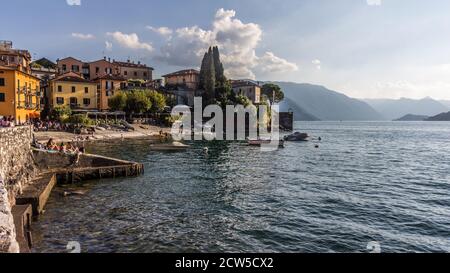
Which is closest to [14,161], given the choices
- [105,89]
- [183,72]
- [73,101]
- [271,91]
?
[73,101]

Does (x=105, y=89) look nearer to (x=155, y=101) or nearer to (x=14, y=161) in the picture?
(x=155, y=101)

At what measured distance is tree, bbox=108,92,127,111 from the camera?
91125mm

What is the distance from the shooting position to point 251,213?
23672 millimetres

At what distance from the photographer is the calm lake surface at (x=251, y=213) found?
1827cm

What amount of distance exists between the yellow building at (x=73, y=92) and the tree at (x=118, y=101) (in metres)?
6.48

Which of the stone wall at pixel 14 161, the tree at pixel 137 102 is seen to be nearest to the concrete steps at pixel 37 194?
the stone wall at pixel 14 161

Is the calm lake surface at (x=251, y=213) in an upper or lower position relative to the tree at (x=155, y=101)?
lower

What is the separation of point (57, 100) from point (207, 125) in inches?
1819

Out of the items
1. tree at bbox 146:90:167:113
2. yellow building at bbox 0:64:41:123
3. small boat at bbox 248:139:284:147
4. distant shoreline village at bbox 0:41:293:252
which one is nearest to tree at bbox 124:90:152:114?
distant shoreline village at bbox 0:41:293:252

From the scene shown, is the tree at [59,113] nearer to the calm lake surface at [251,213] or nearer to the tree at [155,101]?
the tree at [155,101]

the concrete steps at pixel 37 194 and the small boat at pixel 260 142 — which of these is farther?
the small boat at pixel 260 142

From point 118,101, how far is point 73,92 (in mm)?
12401

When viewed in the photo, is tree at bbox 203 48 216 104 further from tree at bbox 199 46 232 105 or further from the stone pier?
the stone pier
